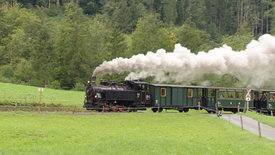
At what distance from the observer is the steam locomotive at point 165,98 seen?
1395 inches

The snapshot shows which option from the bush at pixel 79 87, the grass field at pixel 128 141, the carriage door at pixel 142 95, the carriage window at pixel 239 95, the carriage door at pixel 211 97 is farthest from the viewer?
the bush at pixel 79 87

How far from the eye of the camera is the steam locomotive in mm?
35438

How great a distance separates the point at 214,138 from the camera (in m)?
20.5

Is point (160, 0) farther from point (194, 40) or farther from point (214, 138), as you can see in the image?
point (214, 138)

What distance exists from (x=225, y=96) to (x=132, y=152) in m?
28.7

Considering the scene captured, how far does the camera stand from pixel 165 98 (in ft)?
131

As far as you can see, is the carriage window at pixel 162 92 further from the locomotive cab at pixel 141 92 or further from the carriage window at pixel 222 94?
the carriage window at pixel 222 94

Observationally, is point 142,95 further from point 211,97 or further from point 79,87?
point 79,87

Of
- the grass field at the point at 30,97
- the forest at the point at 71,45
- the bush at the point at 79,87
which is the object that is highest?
the forest at the point at 71,45

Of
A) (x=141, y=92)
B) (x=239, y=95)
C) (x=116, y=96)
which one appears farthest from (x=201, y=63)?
(x=116, y=96)

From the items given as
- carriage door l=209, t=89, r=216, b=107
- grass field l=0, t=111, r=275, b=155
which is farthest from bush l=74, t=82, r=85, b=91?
grass field l=0, t=111, r=275, b=155

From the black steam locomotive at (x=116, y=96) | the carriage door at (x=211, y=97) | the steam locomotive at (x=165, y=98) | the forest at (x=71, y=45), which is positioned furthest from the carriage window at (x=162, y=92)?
the forest at (x=71, y=45)

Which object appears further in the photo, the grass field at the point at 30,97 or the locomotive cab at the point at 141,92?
the grass field at the point at 30,97

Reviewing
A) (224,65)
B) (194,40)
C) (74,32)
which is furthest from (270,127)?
(194,40)
